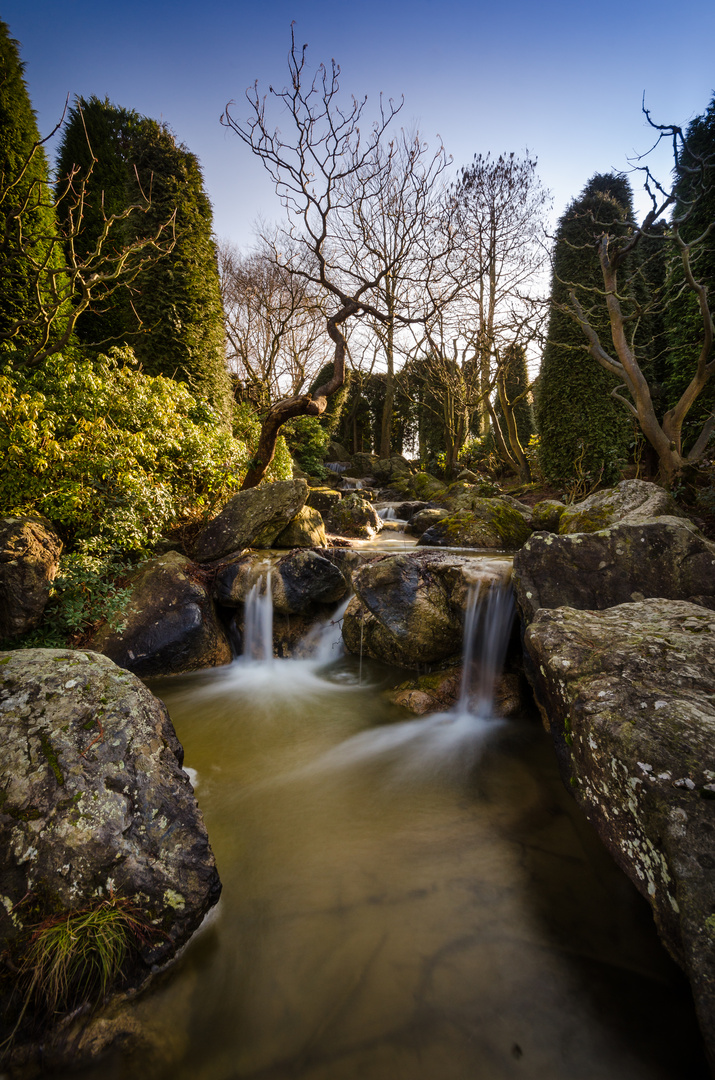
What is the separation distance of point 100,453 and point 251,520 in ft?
7.50

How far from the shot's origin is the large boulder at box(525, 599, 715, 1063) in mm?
1602

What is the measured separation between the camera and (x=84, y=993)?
5.60 feet

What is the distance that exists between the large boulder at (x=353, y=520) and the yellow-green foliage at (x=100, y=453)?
384 centimetres

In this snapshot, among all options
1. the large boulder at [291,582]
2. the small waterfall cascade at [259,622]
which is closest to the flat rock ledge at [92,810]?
the small waterfall cascade at [259,622]

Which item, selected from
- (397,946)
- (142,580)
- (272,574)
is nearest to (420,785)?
(397,946)

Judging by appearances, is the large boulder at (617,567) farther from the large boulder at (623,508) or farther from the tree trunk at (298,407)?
the tree trunk at (298,407)

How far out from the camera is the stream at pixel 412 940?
1666 mm

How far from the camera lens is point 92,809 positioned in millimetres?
2041

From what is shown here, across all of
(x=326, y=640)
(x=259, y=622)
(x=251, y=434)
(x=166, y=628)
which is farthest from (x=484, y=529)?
(x=251, y=434)

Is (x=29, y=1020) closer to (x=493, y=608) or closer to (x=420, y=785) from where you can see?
(x=420, y=785)

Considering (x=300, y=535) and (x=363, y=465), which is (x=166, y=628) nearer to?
(x=300, y=535)

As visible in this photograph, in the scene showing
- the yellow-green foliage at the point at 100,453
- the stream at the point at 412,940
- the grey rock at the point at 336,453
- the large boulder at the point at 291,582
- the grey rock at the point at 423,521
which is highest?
the grey rock at the point at 336,453

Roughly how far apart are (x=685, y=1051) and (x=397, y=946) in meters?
1.18

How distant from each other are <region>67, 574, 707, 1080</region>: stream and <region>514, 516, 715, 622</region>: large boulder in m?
1.47
